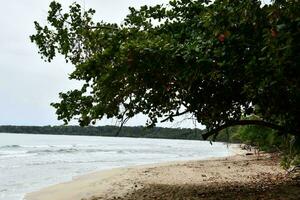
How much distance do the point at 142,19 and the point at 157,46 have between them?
109 inches

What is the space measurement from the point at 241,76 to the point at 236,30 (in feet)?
3.27

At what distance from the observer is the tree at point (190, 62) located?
673 cm

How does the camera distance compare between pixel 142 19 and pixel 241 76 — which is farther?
pixel 142 19

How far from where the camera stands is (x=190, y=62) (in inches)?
338

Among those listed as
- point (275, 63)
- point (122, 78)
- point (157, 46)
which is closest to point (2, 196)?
point (122, 78)

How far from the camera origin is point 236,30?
745 centimetres

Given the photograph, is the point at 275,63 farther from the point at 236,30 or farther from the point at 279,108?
the point at 279,108

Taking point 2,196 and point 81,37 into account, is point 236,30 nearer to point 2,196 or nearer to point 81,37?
point 81,37

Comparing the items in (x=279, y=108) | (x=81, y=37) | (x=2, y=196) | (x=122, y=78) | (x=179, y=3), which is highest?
(x=179, y=3)

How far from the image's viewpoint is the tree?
265 inches

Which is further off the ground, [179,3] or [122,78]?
[179,3]

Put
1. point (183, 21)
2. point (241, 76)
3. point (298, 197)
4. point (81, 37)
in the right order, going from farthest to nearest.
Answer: point (81, 37)
point (183, 21)
point (298, 197)
point (241, 76)

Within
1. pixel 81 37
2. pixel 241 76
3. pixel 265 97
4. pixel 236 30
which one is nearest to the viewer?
pixel 236 30

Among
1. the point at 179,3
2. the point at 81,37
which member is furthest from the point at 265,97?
the point at 81,37
